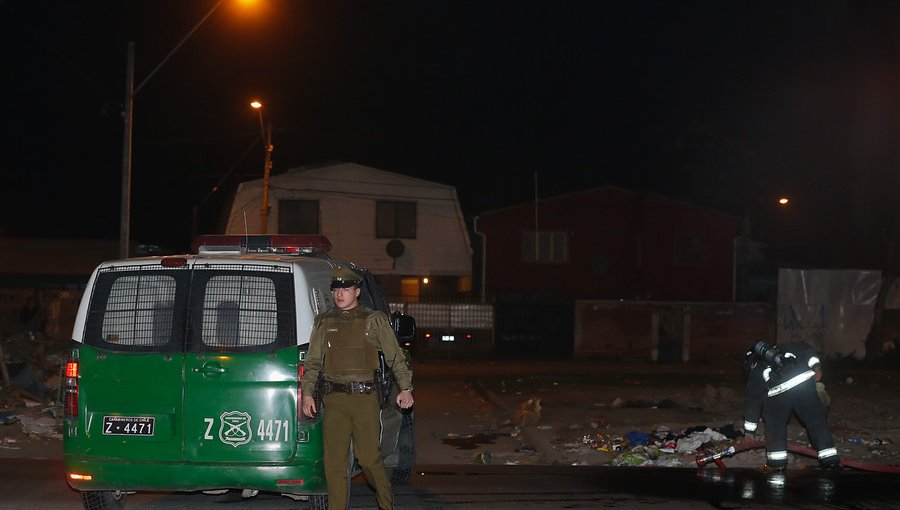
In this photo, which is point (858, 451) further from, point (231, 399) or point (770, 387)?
point (231, 399)

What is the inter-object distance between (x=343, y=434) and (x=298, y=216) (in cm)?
3169

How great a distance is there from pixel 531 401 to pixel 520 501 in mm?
7197

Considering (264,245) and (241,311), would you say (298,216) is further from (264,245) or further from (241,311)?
(241,311)

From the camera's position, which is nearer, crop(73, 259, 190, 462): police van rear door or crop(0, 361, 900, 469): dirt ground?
crop(73, 259, 190, 462): police van rear door

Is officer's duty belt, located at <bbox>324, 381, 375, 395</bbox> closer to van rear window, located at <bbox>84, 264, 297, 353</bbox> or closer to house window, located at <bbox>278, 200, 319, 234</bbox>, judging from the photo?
van rear window, located at <bbox>84, 264, 297, 353</bbox>

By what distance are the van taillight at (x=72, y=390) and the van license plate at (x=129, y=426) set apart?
28 cm

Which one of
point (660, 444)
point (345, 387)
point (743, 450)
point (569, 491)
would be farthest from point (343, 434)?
point (660, 444)

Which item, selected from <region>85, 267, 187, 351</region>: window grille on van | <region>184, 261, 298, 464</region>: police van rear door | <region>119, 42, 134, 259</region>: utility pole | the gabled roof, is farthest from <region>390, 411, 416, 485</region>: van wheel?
the gabled roof

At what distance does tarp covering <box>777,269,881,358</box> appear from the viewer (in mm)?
28328

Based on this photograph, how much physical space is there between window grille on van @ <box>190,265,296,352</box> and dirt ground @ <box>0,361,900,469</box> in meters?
5.24

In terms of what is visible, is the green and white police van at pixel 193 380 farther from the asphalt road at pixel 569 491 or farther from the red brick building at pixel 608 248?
the red brick building at pixel 608 248

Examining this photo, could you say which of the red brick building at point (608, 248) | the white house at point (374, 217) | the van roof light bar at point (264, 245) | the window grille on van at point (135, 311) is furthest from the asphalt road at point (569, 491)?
the red brick building at point (608, 248)

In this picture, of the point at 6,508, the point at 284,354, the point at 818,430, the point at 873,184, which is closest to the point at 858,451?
the point at 818,430

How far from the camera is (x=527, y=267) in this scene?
130ft
